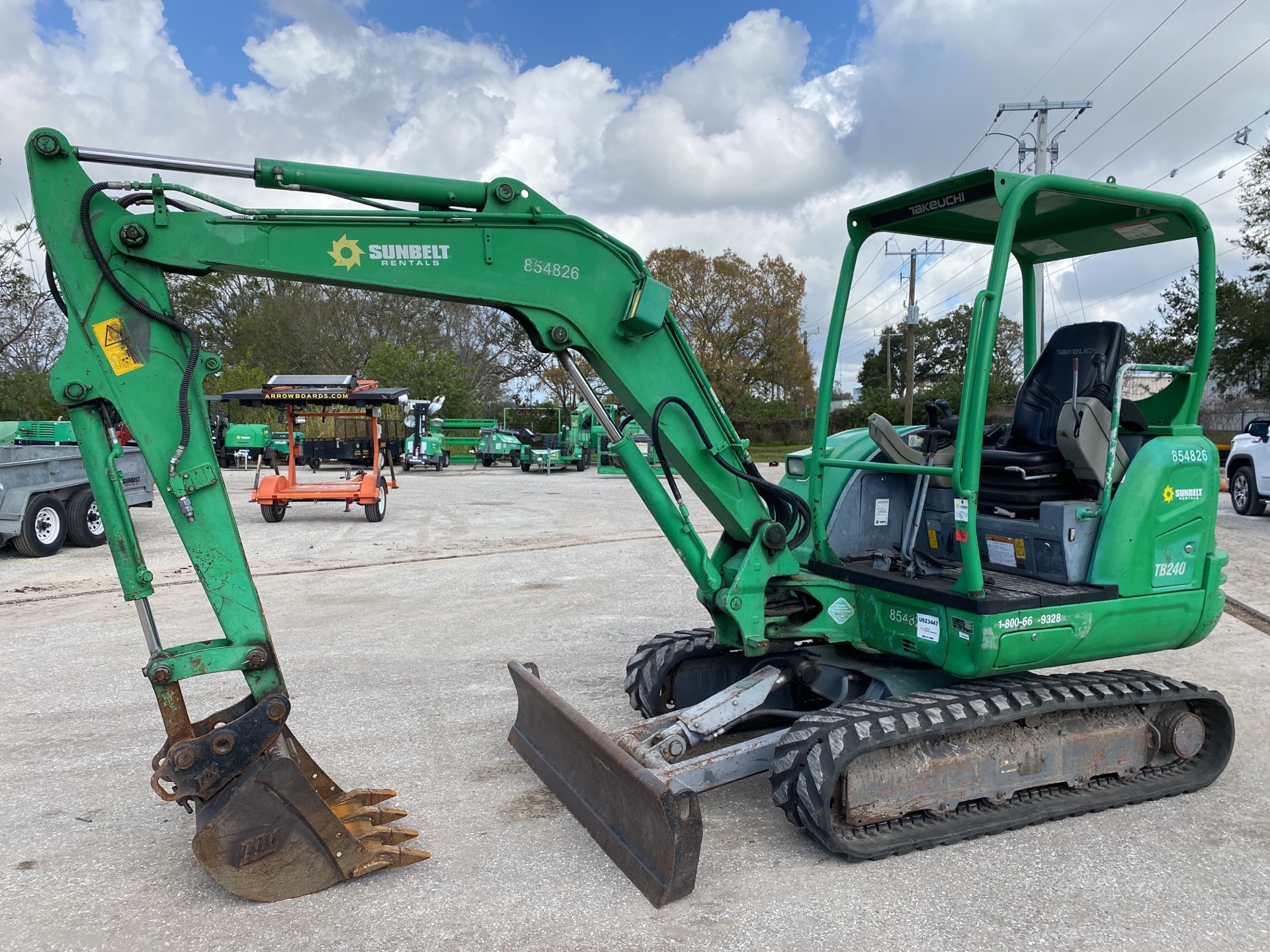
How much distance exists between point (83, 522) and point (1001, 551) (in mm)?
12340

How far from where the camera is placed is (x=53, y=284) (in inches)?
141

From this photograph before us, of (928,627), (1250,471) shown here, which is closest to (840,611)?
(928,627)

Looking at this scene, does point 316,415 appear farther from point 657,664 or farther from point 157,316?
point 157,316

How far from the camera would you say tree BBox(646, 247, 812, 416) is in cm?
4709

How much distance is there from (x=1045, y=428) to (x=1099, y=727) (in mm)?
1511

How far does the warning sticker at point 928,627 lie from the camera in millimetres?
4258

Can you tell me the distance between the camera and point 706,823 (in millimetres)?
4168

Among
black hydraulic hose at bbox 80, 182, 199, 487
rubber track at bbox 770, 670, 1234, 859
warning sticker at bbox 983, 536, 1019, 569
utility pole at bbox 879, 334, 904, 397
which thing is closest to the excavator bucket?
black hydraulic hose at bbox 80, 182, 199, 487

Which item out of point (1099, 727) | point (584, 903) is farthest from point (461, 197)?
point (1099, 727)

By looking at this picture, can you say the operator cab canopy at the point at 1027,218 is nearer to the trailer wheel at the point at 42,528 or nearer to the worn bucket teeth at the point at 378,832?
the worn bucket teeth at the point at 378,832

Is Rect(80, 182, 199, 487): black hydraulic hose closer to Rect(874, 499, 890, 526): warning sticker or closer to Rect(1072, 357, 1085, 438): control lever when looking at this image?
Rect(874, 499, 890, 526): warning sticker

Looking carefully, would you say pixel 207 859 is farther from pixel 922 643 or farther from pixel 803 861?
pixel 922 643

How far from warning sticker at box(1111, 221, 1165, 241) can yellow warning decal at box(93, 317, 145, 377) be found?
187 inches

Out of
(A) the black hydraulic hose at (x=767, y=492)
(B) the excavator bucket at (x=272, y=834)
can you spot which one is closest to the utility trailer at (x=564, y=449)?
(A) the black hydraulic hose at (x=767, y=492)
